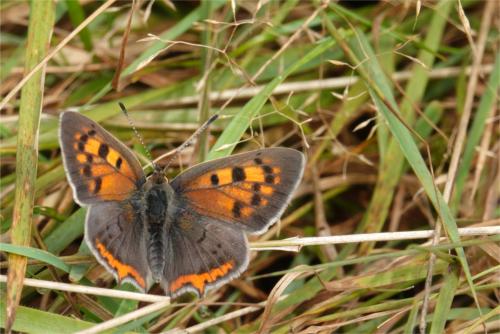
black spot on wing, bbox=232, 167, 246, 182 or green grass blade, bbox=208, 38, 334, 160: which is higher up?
green grass blade, bbox=208, 38, 334, 160

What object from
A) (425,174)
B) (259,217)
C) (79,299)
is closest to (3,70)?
(79,299)

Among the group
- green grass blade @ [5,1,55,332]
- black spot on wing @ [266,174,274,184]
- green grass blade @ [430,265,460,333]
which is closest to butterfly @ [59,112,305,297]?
black spot on wing @ [266,174,274,184]

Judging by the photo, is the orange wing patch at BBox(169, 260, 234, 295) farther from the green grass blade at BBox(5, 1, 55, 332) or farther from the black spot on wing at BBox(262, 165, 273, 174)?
the green grass blade at BBox(5, 1, 55, 332)

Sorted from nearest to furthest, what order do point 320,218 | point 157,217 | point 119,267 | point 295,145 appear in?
point 119,267
point 157,217
point 320,218
point 295,145

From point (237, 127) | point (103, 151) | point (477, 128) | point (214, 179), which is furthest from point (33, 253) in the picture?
point (477, 128)

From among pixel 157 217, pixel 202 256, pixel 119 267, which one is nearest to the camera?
pixel 119 267

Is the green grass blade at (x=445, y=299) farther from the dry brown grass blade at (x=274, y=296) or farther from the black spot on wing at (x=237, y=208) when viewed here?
the black spot on wing at (x=237, y=208)

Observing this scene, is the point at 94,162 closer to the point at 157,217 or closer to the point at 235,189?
the point at 157,217
